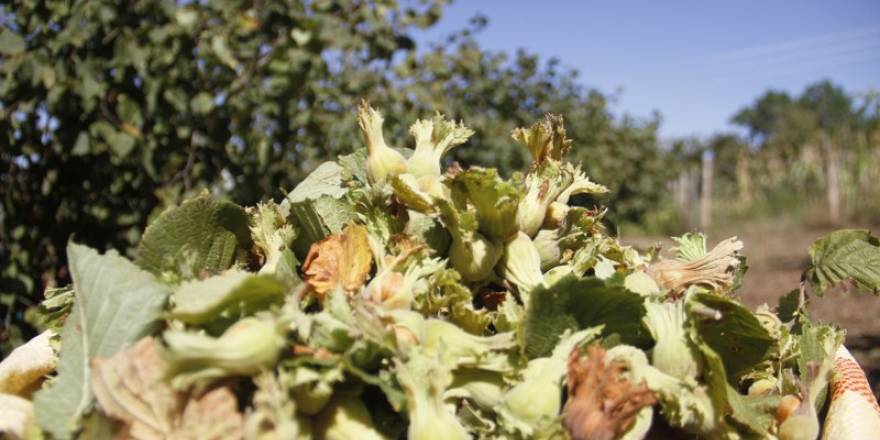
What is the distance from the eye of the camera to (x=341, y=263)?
904 mm

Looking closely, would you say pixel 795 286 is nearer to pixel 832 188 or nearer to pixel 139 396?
pixel 832 188

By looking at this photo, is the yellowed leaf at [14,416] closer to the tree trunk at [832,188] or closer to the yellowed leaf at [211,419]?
the yellowed leaf at [211,419]

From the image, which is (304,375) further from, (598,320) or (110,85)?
(110,85)

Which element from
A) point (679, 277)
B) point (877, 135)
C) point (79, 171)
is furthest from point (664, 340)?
point (877, 135)

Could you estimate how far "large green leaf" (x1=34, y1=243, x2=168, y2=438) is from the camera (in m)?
0.78

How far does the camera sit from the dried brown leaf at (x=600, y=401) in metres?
0.76

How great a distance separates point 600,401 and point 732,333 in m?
0.25

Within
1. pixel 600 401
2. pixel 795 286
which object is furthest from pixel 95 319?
pixel 795 286

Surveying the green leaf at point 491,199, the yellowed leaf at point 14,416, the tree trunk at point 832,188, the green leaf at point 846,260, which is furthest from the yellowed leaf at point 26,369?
the tree trunk at point 832,188

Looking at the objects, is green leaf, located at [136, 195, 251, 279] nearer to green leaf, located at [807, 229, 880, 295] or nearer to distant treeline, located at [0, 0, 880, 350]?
green leaf, located at [807, 229, 880, 295]

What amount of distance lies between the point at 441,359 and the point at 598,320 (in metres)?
0.22

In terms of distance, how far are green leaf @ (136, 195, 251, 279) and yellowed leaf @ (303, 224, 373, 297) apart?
0.15 meters

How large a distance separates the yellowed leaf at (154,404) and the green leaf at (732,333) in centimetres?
54

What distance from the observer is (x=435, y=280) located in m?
0.90
